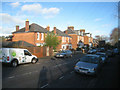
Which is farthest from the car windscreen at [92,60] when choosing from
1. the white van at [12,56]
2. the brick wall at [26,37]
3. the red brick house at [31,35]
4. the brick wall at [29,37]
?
the brick wall at [26,37]

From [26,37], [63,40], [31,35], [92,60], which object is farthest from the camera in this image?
[63,40]

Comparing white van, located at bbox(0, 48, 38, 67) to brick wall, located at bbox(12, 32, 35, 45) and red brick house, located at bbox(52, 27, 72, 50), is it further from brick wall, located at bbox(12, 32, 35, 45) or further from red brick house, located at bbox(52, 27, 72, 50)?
red brick house, located at bbox(52, 27, 72, 50)

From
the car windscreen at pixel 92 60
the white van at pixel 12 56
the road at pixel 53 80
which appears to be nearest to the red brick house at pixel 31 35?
the white van at pixel 12 56

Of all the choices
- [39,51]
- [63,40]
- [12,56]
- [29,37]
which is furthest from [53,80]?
[63,40]

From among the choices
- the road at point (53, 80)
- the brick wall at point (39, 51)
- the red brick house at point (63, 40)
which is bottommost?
the road at point (53, 80)

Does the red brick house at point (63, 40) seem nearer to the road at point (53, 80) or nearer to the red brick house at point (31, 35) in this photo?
the red brick house at point (31, 35)

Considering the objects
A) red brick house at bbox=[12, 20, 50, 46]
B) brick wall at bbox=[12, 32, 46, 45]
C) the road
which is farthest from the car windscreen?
brick wall at bbox=[12, 32, 46, 45]

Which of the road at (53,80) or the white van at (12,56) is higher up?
the white van at (12,56)

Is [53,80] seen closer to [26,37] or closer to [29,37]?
[29,37]

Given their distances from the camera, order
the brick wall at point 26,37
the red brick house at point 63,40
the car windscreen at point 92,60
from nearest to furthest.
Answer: the car windscreen at point 92,60
the brick wall at point 26,37
the red brick house at point 63,40

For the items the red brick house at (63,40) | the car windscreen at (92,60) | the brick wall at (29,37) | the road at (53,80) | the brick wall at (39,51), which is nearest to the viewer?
the road at (53,80)

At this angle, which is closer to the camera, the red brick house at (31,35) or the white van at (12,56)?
the white van at (12,56)

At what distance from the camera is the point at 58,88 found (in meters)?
6.01

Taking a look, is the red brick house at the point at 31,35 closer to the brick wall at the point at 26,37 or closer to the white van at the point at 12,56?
the brick wall at the point at 26,37
